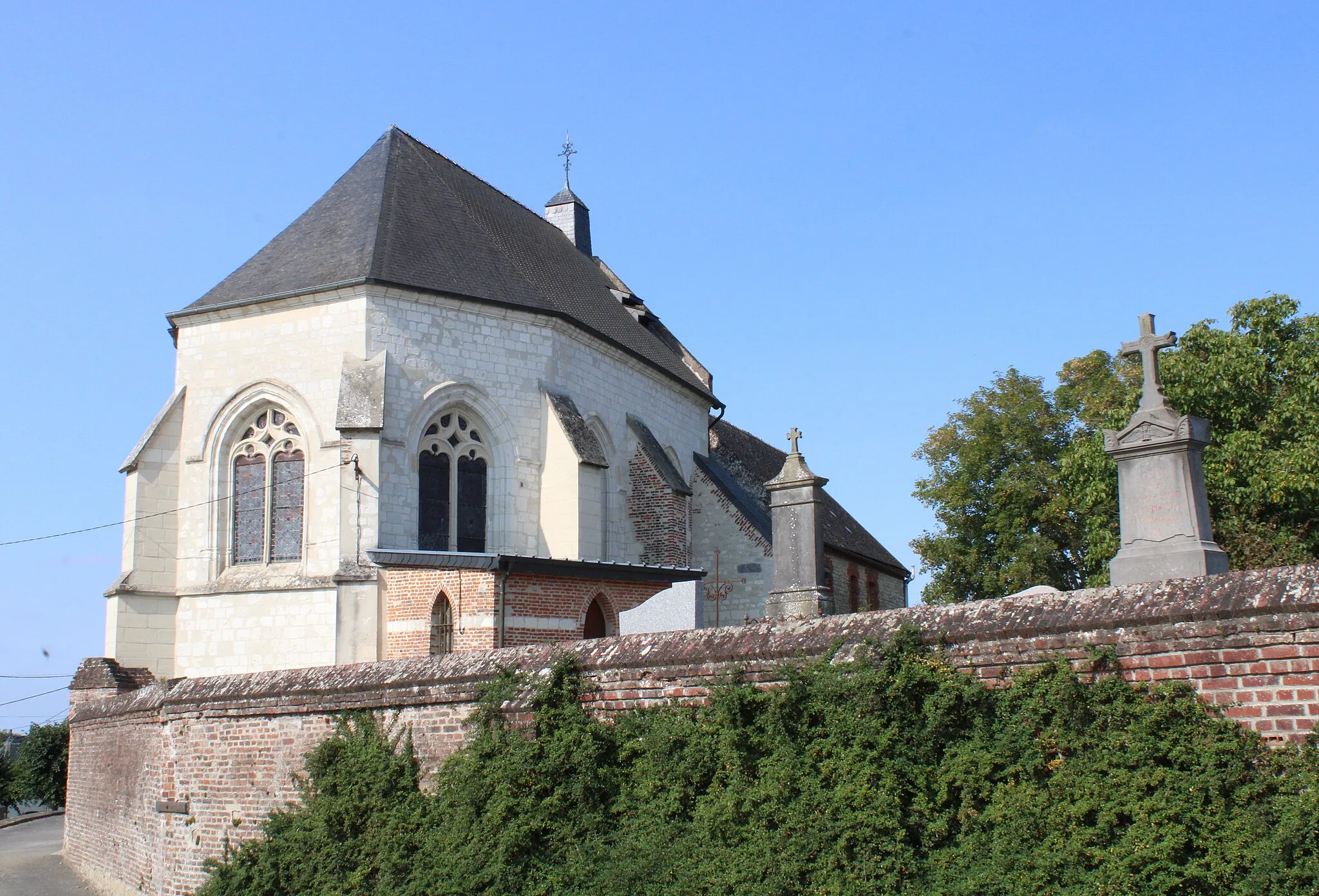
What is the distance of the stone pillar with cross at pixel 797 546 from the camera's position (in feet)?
33.4

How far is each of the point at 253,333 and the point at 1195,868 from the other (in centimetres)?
1789

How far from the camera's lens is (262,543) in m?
19.4

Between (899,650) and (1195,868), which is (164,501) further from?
(1195,868)

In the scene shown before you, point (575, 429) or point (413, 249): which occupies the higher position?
point (413, 249)

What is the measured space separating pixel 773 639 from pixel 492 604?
9073mm

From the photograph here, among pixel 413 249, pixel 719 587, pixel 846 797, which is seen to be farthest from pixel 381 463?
pixel 846 797

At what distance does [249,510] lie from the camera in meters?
19.6

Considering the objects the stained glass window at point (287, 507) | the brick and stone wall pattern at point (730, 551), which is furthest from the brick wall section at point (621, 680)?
the brick and stone wall pattern at point (730, 551)

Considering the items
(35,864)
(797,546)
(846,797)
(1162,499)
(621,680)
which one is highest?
(1162,499)

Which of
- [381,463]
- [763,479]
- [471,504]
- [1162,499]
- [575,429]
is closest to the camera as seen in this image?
[1162,499]

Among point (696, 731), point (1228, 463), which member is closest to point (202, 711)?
point (696, 731)

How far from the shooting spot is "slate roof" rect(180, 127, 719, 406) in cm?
2002

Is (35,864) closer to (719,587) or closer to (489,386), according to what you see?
(489,386)

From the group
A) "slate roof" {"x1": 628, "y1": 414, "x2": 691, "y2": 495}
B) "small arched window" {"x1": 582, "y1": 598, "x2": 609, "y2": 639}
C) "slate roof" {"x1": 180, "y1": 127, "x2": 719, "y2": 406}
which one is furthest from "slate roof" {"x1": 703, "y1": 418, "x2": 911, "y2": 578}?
"small arched window" {"x1": 582, "y1": 598, "x2": 609, "y2": 639}
